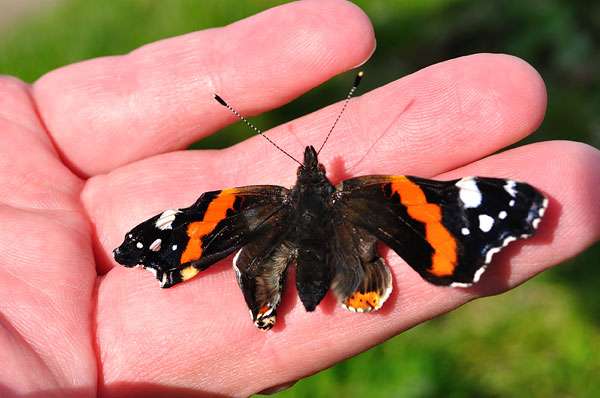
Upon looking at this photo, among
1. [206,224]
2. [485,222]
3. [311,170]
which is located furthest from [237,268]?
[485,222]

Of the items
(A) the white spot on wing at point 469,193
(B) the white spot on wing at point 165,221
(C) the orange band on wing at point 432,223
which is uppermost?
(A) the white spot on wing at point 469,193

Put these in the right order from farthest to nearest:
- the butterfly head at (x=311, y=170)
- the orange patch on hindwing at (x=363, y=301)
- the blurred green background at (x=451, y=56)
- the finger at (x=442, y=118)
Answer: the blurred green background at (x=451, y=56) → the finger at (x=442, y=118) → the butterfly head at (x=311, y=170) → the orange patch on hindwing at (x=363, y=301)

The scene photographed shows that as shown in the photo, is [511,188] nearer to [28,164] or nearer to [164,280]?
[164,280]

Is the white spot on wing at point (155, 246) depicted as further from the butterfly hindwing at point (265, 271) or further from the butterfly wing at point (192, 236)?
the butterfly hindwing at point (265, 271)

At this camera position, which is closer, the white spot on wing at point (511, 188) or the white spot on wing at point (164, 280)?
the white spot on wing at point (511, 188)

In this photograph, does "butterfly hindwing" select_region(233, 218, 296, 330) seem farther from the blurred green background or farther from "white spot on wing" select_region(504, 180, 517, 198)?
the blurred green background

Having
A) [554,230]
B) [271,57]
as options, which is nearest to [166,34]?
[271,57]

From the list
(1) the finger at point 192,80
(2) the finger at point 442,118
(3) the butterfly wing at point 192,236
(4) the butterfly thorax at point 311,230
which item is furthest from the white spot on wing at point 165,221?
(2) the finger at point 442,118
